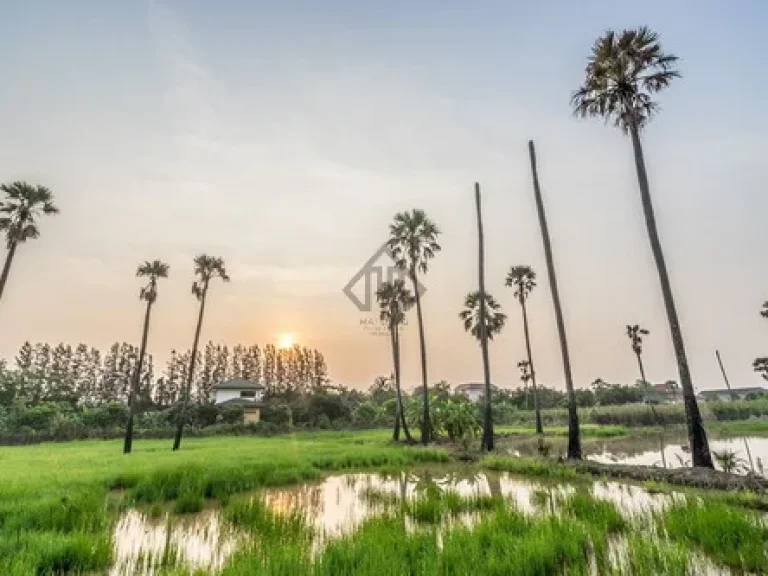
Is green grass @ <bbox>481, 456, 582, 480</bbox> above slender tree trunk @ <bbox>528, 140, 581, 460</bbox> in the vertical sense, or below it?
below

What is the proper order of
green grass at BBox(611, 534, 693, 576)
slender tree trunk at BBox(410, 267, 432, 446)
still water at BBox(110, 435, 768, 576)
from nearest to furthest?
green grass at BBox(611, 534, 693, 576) → still water at BBox(110, 435, 768, 576) → slender tree trunk at BBox(410, 267, 432, 446)

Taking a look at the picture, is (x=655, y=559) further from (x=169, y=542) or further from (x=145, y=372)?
(x=145, y=372)

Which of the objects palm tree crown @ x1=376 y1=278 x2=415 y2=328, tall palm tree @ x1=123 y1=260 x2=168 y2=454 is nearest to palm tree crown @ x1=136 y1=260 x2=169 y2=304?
tall palm tree @ x1=123 y1=260 x2=168 y2=454

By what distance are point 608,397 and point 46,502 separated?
3137 inches

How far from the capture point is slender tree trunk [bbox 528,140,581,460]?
16.4 meters

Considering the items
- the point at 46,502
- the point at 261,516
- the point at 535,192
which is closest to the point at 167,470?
the point at 46,502

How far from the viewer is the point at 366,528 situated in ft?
22.3

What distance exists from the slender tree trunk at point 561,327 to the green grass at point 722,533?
384 inches

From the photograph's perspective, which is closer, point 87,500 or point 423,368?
point 87,500

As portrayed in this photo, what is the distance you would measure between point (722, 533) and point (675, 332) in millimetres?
9422

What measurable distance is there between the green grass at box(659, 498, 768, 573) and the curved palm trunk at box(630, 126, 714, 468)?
22.3 ft

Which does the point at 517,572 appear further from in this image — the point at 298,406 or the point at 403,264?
the point at 298,406

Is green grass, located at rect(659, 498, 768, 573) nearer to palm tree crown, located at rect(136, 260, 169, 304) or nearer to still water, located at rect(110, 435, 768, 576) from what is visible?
still water, located at rect(110, 435, 768, 576)

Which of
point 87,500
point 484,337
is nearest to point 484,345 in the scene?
point 484,337
